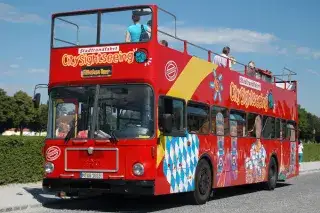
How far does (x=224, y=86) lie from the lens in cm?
1509

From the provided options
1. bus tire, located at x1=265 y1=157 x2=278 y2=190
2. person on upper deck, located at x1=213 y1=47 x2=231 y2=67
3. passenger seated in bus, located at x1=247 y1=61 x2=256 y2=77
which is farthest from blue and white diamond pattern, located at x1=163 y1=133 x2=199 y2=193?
A: bus tire, located at x1=265 y1=157 x2=278 y2=190

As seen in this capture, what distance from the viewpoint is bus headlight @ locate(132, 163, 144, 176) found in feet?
36.3

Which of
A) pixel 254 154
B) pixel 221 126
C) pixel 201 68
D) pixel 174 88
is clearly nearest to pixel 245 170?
pixel 254 154

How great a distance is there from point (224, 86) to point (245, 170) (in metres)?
2.79

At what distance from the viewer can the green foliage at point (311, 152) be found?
52.9m

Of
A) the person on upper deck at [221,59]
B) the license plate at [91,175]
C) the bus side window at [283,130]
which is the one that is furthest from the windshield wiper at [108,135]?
the bus side window at [283,130]

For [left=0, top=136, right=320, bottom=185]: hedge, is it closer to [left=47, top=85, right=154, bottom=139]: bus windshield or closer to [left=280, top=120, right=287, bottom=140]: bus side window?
[left=47, top=85, right=154, bottom=139]: bus windshield

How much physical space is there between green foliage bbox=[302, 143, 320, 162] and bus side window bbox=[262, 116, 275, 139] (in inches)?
1352

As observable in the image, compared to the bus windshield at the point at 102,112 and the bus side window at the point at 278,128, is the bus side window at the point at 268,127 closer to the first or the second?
the bus side window at the point at 278,128

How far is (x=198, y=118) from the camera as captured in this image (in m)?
13.4

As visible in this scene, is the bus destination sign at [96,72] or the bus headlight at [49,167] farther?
the bus headlight at [49,167]

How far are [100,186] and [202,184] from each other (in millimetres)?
2998

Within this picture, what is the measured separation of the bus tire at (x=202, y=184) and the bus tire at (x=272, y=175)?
532 cm

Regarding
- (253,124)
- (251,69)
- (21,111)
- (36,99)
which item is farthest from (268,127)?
(21,111)
